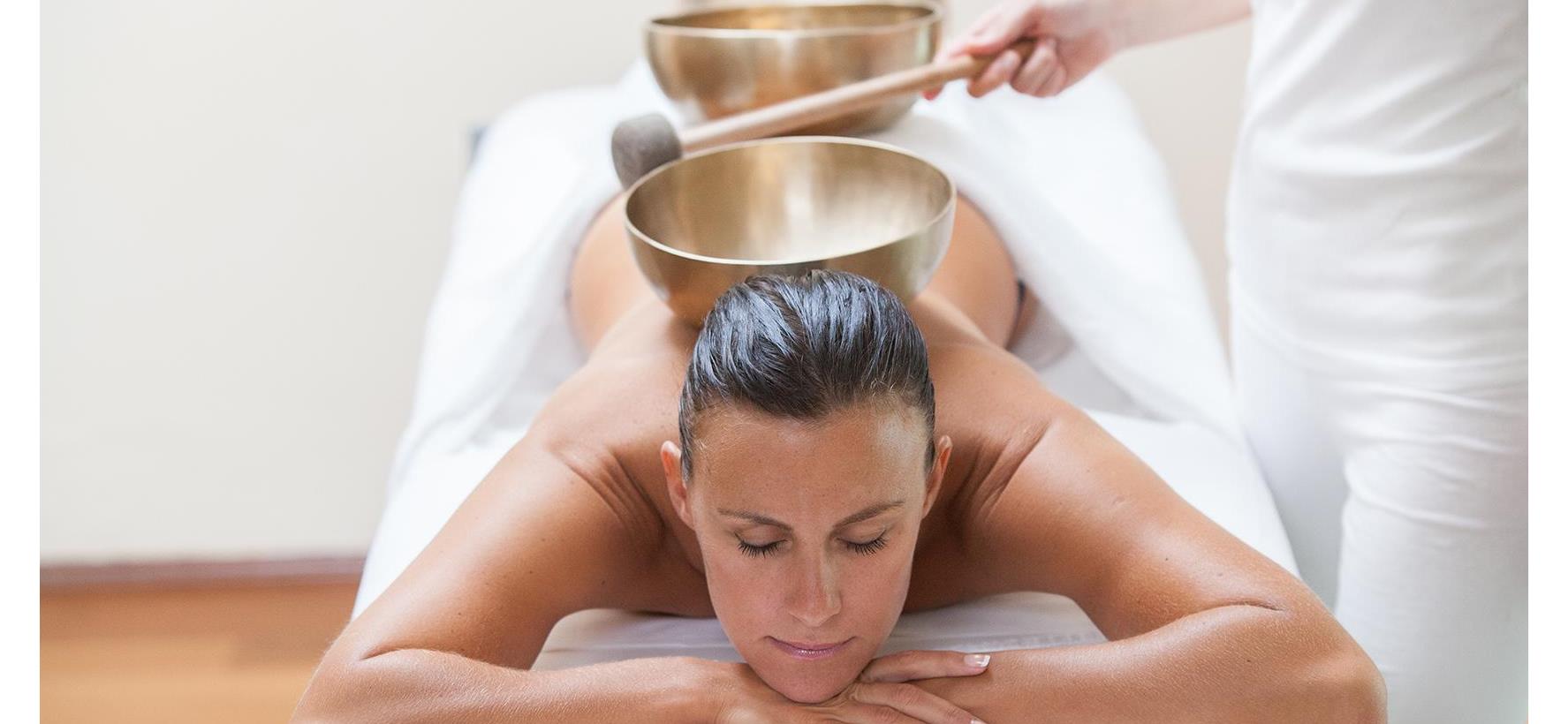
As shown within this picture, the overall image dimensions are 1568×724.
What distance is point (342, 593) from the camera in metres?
2.56

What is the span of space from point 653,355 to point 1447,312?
773 mm

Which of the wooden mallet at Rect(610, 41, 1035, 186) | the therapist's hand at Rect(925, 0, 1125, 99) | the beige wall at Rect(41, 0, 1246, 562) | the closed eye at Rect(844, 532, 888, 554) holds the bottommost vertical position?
the beige wall at Rect(41, 0, 1246, 562)

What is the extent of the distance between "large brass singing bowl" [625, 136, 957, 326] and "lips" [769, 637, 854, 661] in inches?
19.8

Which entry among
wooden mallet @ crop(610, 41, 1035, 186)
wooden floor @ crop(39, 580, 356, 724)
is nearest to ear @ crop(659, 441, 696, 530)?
wooden mallet @ crop(610, 41, 1035, 186)

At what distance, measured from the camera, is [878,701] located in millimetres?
1165

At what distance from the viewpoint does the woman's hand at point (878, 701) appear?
116cm

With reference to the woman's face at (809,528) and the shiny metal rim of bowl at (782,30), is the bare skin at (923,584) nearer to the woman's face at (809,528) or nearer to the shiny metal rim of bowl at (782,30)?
the woman's face at (809,528)

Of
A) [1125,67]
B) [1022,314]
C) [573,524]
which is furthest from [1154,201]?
[573,524]

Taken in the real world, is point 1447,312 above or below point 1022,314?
above

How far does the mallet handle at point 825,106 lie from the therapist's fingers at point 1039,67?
50 mm

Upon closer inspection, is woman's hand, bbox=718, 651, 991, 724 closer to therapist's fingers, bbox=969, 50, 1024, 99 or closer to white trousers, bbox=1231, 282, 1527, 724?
white trousers, bbox=1231, 282, 1527, 724

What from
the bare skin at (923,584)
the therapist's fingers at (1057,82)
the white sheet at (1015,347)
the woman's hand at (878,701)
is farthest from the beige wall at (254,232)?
the woman's hand at (878,701)

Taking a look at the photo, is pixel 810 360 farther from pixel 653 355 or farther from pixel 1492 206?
pixel 1492 206

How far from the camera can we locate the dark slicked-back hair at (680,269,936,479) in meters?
1.08
